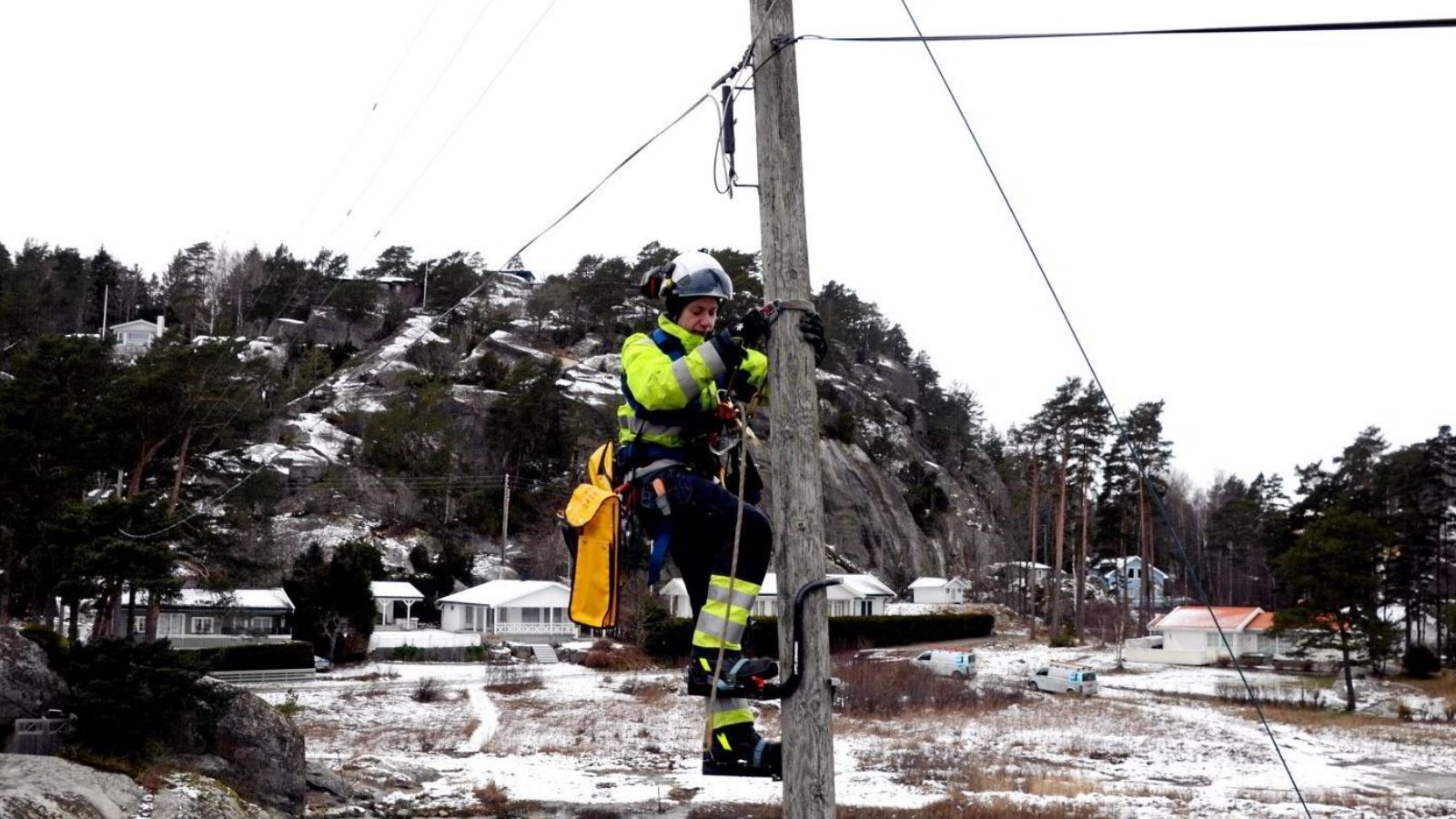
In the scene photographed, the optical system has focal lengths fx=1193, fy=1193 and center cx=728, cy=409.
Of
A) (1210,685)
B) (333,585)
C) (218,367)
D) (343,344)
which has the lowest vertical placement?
(1210,685)

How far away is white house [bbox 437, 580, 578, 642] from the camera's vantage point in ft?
174

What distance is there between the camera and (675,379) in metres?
5.54

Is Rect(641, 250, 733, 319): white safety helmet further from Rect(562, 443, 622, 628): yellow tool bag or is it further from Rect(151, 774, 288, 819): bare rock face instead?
Rect(151, 774, 288, 819): bare rock face

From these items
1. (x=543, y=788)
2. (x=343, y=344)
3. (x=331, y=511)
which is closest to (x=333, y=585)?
(x=331, y=511)

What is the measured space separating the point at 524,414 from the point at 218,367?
31.8 m

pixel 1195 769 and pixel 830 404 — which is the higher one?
pixel 830 404

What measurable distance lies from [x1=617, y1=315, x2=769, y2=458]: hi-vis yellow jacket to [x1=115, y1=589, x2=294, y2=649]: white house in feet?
138

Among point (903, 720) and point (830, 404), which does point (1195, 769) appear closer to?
point (903, 720)

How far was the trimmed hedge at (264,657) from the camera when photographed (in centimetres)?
3941

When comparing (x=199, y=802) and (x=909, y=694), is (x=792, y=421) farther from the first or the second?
(x=909, y=694)

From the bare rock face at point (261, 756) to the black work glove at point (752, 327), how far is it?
53.2ft

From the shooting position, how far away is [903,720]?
3152 centimetres

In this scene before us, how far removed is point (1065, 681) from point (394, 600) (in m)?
31.4

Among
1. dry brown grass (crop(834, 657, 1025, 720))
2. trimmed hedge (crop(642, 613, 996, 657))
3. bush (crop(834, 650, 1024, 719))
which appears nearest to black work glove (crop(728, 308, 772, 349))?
dry brown grass (crop(834, 657, 1025, 720))
